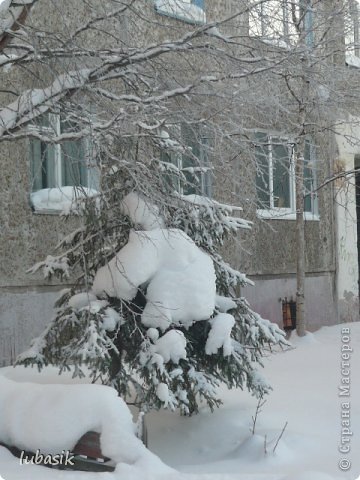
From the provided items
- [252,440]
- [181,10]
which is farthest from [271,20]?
[252,440]

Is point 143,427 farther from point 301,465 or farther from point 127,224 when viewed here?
point 127,224

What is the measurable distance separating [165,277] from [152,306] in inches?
9.0

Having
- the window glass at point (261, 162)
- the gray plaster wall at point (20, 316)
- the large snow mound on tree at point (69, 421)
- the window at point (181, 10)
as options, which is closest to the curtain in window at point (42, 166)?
the gray plaster wall at point (20, 316)

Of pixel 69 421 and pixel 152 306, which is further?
pixel 152 306

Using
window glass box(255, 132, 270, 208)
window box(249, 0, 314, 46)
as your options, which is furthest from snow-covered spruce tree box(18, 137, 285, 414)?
window box(249, 0, 314, 46)

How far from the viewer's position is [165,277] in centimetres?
518

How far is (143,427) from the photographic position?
3936mm

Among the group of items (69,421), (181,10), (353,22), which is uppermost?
(353,22)

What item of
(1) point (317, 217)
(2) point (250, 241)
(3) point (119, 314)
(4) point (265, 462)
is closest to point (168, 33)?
(2) point (250, 241)

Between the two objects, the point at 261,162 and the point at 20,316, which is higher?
the point at 261,162

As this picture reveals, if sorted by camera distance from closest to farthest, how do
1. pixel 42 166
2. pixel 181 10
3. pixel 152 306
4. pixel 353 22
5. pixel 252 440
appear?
1. pixel 252 440
2. pixel 152 306
3. pixel 181 10
4. pixel 42 166
5. pixel 353 22

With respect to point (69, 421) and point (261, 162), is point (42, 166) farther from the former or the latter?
point (69, 421)

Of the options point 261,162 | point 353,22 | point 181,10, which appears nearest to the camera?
point 181,10

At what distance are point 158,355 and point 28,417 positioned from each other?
1.22 m
